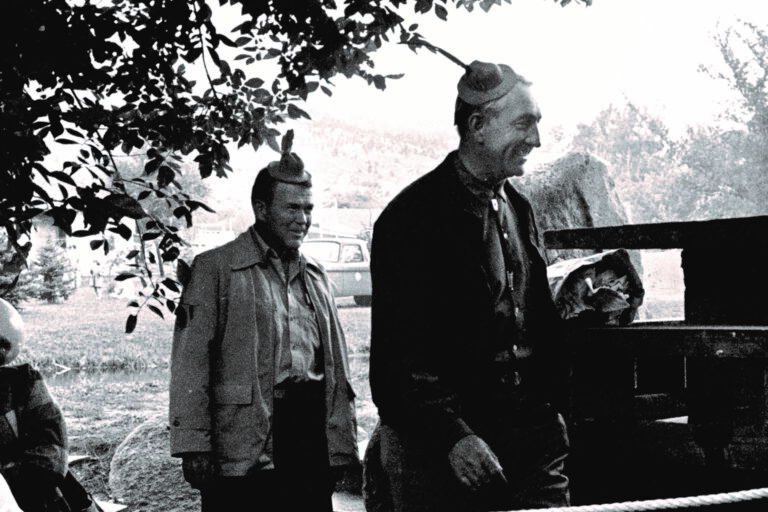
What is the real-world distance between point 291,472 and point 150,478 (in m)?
2.98

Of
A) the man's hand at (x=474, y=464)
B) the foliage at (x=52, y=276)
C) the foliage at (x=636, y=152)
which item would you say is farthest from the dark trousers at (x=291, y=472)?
the foliage at (x=636, y=152)

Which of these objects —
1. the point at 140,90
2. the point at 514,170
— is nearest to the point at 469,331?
the point at 514,170

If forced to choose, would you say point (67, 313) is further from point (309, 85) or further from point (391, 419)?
point (391, 419)

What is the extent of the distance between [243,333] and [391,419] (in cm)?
131

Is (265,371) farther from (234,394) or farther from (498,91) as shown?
(498,91)

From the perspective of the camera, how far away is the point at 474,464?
2.44m

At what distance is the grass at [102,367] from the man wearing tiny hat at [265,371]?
389 centimetres

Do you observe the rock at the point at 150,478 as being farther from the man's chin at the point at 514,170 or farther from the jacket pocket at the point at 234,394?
the man's chin at the point at 514,170

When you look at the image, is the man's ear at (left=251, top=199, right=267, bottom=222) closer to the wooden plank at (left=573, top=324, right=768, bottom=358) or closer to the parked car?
the wooden plank at (left=573, top=324, right=768, bottom=358)

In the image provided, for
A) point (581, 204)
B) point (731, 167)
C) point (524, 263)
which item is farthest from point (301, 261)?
point (731, 167)

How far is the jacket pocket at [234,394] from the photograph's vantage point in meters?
3.70

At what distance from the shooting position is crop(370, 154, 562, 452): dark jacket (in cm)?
255

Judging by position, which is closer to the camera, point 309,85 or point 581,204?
point 309,85

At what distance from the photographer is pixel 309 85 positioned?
14.1 ft
